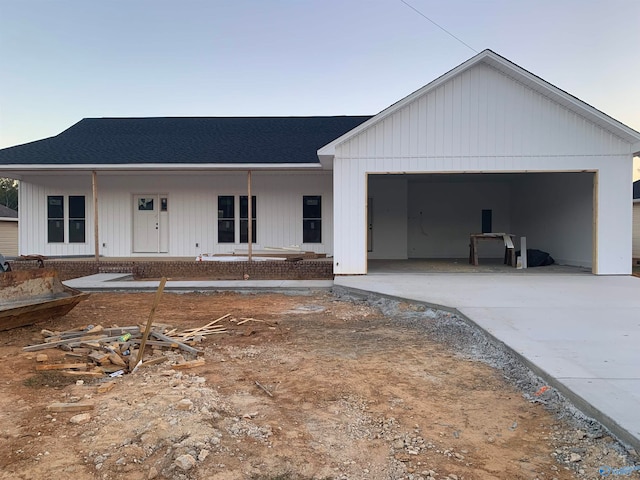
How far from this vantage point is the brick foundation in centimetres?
1192

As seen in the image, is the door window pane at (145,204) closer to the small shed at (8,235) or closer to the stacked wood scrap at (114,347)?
the stacked wood scrap at (114,347)

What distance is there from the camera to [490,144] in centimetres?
1054

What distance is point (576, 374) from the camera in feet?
12.2

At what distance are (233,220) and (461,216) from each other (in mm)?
8760

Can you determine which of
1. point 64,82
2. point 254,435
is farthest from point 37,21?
point 254,435

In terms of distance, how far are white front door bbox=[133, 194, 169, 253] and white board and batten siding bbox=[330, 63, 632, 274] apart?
6490mm

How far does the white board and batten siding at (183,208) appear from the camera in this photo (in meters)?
13.8

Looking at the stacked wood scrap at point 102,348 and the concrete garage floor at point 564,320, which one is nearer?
the concrete garage floor at point 564,320

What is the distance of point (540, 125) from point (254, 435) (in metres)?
10.4

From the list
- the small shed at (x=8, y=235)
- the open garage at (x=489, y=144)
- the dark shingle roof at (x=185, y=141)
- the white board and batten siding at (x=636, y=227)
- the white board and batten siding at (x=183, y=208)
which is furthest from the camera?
the small shed at (x=8, y=235)

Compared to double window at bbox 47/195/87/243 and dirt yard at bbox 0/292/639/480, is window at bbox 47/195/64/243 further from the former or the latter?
dirt yard at bbox 0/292/639/480

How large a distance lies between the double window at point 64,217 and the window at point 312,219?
7.24 meters

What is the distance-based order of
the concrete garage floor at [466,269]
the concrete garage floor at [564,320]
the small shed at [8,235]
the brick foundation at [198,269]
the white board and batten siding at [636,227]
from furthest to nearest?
the small shed at [8,235] < the white board and batten siding at [636,227] < the brick foundation at [198,269] < the concrete garage floor at [466,269] < the concrete garage floor at [564,320]

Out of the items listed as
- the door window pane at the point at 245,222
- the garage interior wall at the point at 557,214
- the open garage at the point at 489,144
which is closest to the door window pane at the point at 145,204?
the door window pane at the point at 245,222
